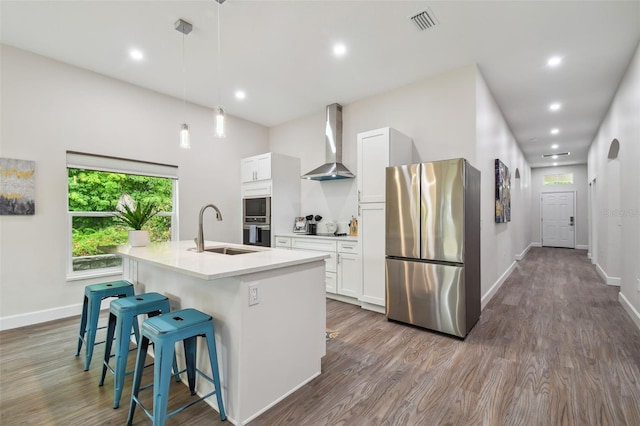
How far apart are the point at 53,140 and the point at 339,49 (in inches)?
136

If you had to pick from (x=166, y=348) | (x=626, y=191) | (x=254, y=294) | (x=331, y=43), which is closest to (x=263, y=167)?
(x=331, y=43)

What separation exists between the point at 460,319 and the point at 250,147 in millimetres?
4498

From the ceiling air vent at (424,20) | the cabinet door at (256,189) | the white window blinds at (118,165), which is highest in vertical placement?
the ceiling air vent at (424,20)

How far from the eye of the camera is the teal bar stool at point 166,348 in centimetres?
154

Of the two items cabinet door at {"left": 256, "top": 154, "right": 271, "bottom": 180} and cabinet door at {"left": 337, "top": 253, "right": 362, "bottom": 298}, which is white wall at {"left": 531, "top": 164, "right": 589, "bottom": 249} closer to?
cabinet door at {"left": 337, "top": 253, "right": 362, "bottom": 298}

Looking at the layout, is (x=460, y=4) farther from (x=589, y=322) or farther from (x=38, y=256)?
(x=38, y=256)

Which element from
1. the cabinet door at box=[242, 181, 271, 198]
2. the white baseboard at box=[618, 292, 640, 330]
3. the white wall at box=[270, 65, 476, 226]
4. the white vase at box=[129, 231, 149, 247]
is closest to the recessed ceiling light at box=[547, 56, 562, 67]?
the white wall at box=[270, 65, 476, 226]

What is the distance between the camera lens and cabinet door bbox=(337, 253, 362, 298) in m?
3.85

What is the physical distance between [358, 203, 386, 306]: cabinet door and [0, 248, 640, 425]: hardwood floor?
30 centimetres

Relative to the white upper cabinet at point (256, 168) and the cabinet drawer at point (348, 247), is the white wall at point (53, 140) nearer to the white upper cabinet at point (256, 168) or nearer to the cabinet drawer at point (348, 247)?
the white upper cabinet at point (256, 168)

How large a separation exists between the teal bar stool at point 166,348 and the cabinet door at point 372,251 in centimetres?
224

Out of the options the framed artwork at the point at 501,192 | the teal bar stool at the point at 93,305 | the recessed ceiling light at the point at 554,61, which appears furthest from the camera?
the framed artwork at the point at 501,192

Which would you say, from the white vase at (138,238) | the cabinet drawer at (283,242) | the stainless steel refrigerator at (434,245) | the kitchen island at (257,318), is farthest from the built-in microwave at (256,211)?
the kitchen island at (257,318)

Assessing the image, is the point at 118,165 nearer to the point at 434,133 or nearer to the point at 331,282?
the point at 331,282
